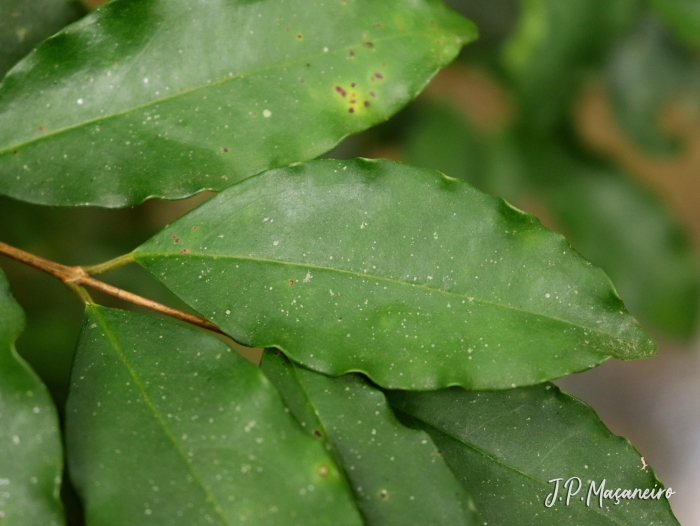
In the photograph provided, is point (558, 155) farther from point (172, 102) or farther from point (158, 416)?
point (158, 416)

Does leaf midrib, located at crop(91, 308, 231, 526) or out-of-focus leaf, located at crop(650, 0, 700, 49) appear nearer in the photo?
leaf midrib, located at crop(91, 308, 231, 526)

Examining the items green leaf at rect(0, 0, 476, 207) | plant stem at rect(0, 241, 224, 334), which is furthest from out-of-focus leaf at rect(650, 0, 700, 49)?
plant stem at rect(0, 241, 224, 334)

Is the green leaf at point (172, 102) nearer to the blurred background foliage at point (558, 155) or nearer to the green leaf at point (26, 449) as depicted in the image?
the green leaf at point (26, 449)

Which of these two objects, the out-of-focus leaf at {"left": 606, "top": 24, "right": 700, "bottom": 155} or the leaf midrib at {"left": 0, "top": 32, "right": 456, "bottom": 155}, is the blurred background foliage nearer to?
the out-of-focus leaf at {"left": 606, "top": 24, "right": 700, "bottom": 155}

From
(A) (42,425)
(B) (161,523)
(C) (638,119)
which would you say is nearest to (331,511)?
(B) (161,523)

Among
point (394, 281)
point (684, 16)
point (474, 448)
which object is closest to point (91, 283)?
point (394, 281)
